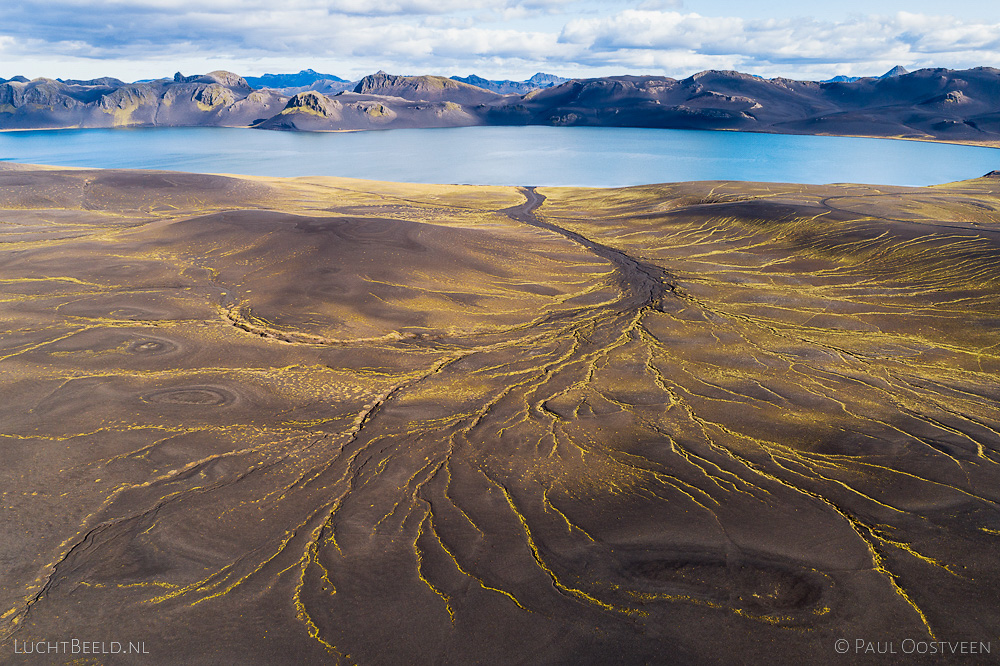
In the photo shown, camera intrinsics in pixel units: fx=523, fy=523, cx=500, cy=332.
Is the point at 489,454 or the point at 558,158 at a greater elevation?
the point at 558,158

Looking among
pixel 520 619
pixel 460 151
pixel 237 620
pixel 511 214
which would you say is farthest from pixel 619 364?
pixel 460 151

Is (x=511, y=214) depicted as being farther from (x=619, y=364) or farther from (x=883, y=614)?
(x=883, y=614)

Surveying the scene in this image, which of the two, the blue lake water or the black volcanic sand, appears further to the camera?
the blue lake water

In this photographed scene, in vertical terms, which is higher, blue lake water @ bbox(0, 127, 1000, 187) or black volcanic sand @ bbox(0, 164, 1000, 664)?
blue lake water @ bbox(0, 127, 1000, 187)

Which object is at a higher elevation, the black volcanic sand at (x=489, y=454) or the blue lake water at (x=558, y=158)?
the blue lake water at (x=558, y=158)

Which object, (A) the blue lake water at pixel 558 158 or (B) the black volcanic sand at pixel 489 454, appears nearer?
(B) the black volcanic sand at pixel 489 454
